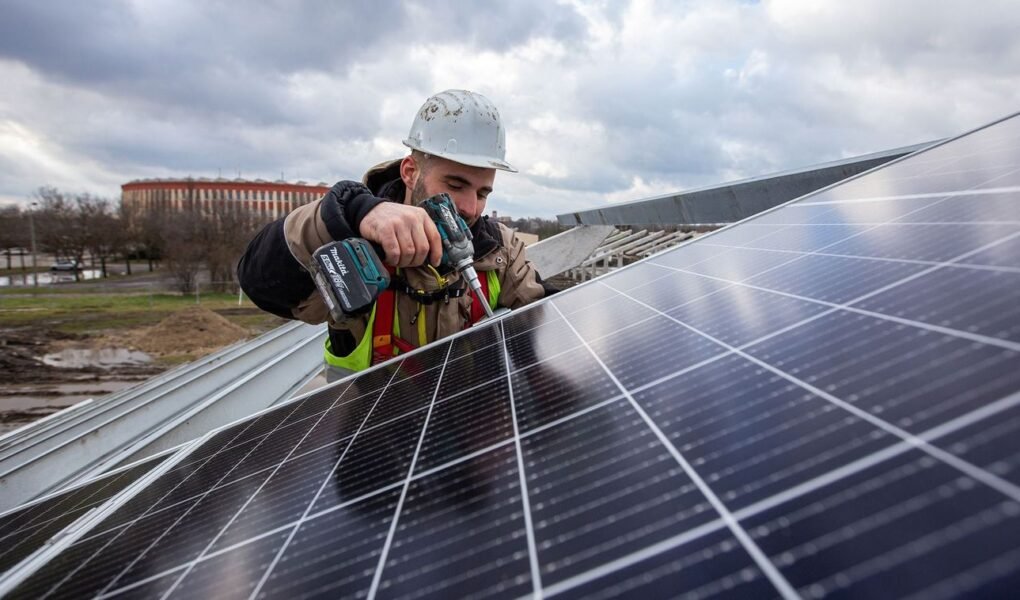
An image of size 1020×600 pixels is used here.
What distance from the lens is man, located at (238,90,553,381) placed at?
12.4 feet

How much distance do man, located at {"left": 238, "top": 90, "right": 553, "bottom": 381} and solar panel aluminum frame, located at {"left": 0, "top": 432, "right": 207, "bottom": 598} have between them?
4.32 feet

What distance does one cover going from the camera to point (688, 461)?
4.57 ft

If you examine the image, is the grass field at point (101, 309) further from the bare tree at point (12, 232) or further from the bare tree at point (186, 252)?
the bare tree at point (12, 232)

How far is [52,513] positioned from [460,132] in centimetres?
384

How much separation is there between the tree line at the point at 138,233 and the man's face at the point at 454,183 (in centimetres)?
4521

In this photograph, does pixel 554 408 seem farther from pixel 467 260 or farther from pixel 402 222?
pixel 467 260

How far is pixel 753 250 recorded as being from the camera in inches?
135

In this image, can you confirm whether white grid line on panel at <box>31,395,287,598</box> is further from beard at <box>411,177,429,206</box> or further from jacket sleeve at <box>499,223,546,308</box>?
jacket sleeve at <box>499,223,546,308</box>

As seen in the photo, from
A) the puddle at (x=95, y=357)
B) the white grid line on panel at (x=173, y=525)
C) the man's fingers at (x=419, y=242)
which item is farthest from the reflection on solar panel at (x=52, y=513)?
the puddle at (x=95, y=357)

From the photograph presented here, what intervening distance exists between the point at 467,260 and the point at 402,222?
2.50 feet

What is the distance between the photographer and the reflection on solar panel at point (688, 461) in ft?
3.25

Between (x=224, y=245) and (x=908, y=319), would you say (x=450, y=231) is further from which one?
(x=224, y=245)

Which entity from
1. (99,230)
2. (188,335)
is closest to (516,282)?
(188,335)

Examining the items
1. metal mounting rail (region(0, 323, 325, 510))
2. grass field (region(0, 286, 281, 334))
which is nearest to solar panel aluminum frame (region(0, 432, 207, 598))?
metal mounting rail (region(0, 323, 325, 510))
